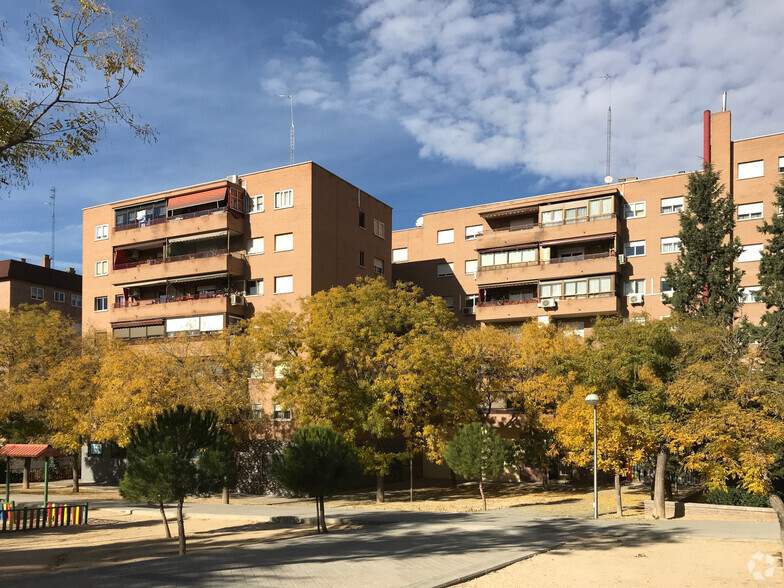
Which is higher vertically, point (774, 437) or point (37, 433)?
point (774, 437)

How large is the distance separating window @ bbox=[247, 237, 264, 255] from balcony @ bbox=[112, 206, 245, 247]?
1052 millimetres

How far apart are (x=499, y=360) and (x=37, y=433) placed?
26576 millimetres

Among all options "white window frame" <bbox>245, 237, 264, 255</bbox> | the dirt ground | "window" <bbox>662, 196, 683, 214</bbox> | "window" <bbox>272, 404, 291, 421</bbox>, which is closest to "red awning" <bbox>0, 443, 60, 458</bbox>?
"window" <bbox>272, 404, 291, 421</bbox>

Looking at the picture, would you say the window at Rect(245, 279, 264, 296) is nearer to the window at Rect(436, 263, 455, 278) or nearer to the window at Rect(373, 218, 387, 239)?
the window at Rect(373, 218, 387, 239)

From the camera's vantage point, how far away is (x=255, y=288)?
42.7m

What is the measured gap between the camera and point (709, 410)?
70.6 feet

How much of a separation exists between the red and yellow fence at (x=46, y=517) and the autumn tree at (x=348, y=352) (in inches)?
390

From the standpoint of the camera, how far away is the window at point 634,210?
45312 mm

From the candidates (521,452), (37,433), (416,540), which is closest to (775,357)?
(521,452)

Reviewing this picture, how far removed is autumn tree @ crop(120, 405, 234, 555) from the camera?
19.3m

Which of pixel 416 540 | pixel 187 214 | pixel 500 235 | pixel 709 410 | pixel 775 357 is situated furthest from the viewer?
pixel 500 235

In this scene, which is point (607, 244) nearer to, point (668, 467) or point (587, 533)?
point (668, 467)

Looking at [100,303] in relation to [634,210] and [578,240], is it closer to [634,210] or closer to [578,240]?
[578,240]

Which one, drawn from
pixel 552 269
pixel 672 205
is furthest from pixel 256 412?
pixel 672 205
